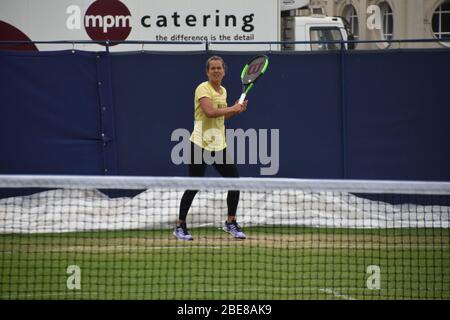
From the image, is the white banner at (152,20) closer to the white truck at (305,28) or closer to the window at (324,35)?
the white truck at (305,28)

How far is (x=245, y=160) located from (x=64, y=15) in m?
4.54

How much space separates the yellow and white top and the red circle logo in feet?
17.2

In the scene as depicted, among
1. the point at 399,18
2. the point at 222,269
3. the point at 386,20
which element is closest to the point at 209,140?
the point at 222,269

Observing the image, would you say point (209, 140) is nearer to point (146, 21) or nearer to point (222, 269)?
point (222, 269)

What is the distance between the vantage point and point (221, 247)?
30.4 ft

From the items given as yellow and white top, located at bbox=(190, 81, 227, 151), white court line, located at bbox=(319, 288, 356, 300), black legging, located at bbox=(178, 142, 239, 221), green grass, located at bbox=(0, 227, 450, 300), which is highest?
yellow and white top, located at bbox=(190, 81, 227, 151)

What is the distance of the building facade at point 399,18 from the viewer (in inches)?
1137

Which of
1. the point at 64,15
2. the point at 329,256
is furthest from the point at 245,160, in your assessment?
the point at 64,15

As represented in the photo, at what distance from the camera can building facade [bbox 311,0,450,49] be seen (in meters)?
28.9

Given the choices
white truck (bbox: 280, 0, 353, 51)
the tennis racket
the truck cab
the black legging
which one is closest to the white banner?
white truck (bbox: 280, 0, 353, 51)

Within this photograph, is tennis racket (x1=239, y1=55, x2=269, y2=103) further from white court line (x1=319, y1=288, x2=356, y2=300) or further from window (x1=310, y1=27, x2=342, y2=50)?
window (x1=310, y1=27, x2=342, y2=50)

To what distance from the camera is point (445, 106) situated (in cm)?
1201

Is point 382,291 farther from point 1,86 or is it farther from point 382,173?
point 1,86

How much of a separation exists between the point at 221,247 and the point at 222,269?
0.91 meters
